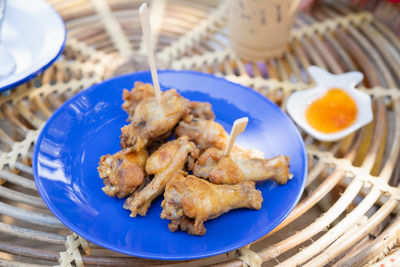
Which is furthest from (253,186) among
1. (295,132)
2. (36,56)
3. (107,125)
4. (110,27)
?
(110,27)

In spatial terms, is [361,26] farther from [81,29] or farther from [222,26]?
[81,29]

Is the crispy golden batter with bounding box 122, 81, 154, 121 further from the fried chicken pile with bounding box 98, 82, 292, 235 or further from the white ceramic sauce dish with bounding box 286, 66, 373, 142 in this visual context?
the white ceramic sauce dish with bounding box 286, 66, 373, 142

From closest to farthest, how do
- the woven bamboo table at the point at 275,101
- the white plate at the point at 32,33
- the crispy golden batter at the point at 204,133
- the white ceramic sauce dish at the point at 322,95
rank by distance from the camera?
the woven bamboo table at the point at 275,101, the crispy golden batter at the point at 204,133, the white ceramic sauce dish at the point at 322,95, the white plate at the point at 32,33

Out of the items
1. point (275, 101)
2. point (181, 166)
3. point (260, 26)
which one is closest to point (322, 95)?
point (275, 101)

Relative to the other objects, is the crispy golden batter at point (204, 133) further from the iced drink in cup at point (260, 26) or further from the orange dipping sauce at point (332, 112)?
the iced drink in cup at point (260, 26)

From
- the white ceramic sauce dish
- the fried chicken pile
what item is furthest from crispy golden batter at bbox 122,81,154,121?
the white ceramic sauce dish

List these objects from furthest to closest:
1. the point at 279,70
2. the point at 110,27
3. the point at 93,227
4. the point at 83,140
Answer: the point at 110,27 → the point at 279,70 → the point at 83,140 → the point at 93,227

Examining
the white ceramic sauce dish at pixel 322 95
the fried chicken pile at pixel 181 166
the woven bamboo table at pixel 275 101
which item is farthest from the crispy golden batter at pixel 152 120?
the white ceramic sauce dish at pixel 322 95
